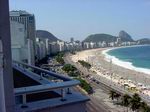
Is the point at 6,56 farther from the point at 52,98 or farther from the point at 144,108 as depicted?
the point at 144,108

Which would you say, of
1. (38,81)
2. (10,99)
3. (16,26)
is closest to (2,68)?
(10,99)

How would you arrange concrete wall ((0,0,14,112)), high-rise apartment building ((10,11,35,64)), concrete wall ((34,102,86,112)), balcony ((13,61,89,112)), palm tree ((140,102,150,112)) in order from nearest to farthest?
1. concrete wall ((0,0,14,112))
2. balcony ((13,61,89,112))
3. concrete wall ((34,102,86,112))
4. palm tree ((140,102,150,112))
5. high-rise apartment building ((10,11,35,64))

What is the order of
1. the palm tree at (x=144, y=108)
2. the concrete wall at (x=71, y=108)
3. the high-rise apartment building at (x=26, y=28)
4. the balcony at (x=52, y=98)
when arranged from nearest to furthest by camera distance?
the balcony at (x=52, y=98), the concrete wall at (x=71, y=108), the palm tree at (x=144, y=108), the high-rise apartment building at (x=26, y=28)

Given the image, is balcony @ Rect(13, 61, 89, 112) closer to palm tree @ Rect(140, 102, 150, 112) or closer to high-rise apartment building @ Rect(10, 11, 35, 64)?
high-rise apartment building @ Rect(10, 11, 35, 64)

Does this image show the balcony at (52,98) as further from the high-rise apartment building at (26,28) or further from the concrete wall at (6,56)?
the high-rise apartment building at (26,28)

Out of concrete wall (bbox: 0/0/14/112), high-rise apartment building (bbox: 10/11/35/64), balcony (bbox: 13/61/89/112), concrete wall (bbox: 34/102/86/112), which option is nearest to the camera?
concrete wall (bbox: 0/0/14/112)

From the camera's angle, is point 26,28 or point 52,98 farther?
point 26,28

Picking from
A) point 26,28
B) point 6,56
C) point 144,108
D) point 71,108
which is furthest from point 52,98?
point 26,28

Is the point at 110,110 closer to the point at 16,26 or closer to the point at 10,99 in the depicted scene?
the point at 16,26

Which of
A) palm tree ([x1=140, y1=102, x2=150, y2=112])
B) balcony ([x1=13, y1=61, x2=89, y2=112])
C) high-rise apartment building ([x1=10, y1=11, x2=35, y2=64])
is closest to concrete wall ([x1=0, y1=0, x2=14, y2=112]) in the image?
balcony ([x1=13, y1=61, x2=89, y2=112])

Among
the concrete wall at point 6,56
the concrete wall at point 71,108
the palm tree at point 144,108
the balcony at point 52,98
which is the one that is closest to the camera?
the concrete wall at point 6,56

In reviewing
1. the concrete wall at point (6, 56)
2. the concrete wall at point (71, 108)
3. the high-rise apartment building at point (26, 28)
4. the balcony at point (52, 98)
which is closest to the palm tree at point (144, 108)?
the high-rise apartment building at point (26, 28)
